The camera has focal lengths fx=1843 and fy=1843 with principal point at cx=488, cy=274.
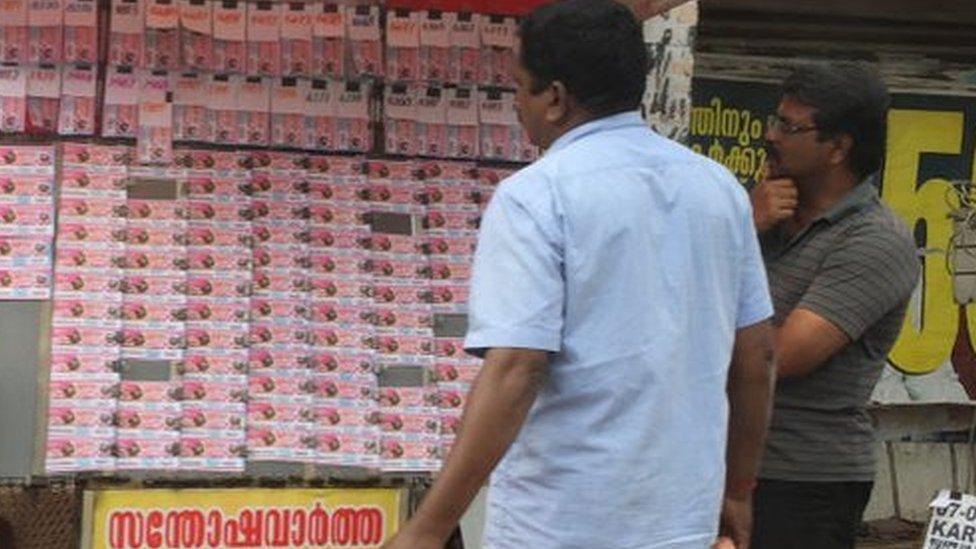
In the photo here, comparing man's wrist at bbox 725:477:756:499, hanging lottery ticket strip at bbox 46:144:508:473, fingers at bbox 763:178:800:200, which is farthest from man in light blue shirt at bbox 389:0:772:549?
hanging lottery ticket strip at bbox 46:144:508:473

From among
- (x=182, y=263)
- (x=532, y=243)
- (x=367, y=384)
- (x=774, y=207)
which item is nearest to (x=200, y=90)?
(x=182, y=263)

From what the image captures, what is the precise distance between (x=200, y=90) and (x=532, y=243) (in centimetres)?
247

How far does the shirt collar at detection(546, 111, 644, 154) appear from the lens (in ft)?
9.06

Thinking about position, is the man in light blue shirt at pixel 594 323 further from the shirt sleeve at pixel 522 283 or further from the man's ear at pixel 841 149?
the man's ear at pixel 841 149

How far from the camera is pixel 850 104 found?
360 cm

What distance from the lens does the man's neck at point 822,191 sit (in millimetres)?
3680

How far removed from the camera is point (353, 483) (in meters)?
5.01

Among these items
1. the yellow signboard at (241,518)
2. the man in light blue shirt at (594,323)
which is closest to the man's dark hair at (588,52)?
the man in light blue shirt at (594,323)

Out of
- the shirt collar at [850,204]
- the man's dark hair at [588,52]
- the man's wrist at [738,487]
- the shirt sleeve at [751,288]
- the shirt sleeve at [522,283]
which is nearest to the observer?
the shirt sleeve at [522,283]

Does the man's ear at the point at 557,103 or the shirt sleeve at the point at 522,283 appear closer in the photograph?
the shirt sleeve at the point at 522,283

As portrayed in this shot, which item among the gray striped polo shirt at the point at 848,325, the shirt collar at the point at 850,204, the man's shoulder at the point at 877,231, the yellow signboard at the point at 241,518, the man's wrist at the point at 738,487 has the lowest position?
the yellow signboard at the point at 241,518

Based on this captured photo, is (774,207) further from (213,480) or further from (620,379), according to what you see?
(213,480)

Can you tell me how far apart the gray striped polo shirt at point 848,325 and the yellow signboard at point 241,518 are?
1643 millimetres

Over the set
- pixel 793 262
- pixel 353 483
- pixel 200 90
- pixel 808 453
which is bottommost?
pixel 353 483
